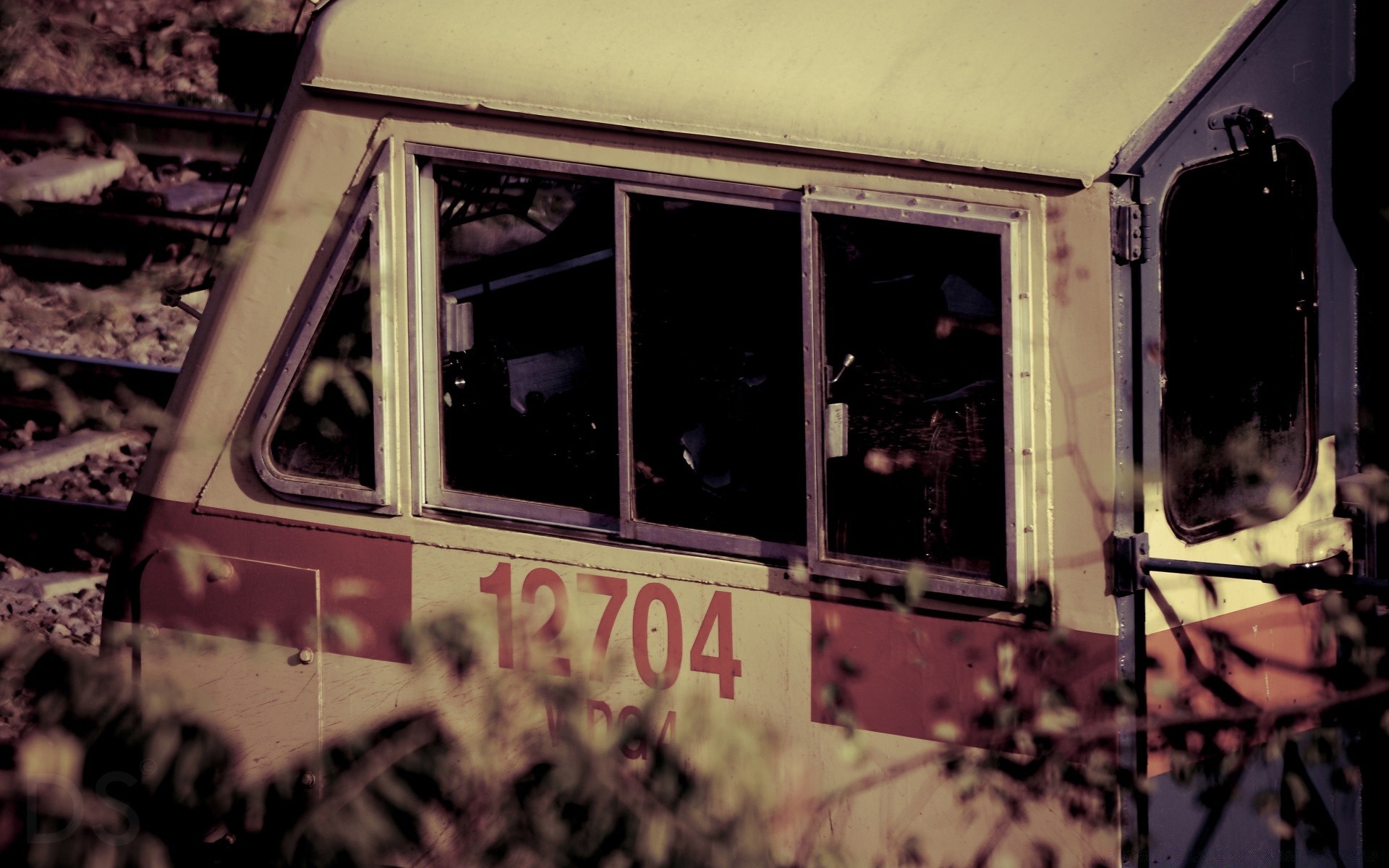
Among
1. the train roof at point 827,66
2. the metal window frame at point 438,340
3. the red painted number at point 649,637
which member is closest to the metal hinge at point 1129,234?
the train roof at point 827,66

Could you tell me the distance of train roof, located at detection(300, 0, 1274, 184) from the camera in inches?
118

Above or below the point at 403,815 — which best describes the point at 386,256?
above

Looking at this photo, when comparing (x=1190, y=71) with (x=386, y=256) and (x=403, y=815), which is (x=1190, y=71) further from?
(x=403, y=815)

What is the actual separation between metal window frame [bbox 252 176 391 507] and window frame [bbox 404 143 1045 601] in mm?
83

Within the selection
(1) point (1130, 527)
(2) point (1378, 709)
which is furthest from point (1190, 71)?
(2) point (1378, 709)

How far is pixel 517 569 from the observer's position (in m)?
3.55

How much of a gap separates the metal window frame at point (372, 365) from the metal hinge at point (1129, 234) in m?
1.87

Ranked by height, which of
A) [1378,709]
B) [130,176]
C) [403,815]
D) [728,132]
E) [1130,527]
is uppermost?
[130,176]

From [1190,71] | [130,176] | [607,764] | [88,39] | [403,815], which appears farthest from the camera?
[88,39]

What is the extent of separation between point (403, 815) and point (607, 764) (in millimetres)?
671

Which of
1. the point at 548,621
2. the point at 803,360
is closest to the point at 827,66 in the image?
the point at 803,360

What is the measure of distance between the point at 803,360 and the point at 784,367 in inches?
3.3

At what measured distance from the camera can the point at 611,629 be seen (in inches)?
137

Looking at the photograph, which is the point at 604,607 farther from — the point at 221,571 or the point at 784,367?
the point at 221,571
